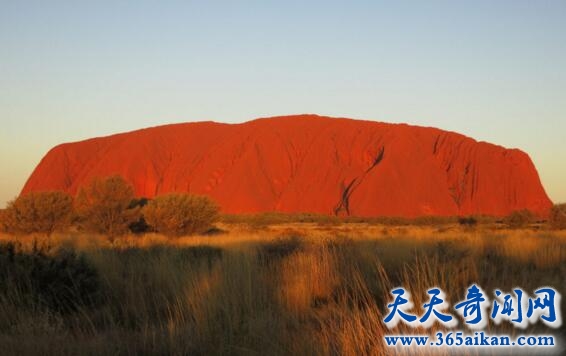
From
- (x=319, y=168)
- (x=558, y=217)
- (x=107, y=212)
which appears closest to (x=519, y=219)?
(x=558, y=217)

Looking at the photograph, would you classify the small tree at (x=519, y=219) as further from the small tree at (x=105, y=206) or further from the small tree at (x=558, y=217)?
the small tree at (x=105, y=206)

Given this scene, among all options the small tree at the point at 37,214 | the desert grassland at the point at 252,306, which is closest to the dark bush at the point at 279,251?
the desert grassland at the point at 252,306

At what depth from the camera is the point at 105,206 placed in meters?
31.7

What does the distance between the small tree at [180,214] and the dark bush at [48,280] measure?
23.6m

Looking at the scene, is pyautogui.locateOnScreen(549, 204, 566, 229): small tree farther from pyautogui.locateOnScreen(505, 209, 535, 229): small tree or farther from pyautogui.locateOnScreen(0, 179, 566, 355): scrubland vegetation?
pyautogui.locateOnScreen(0, 179, 566, 355): scrubland vegetation

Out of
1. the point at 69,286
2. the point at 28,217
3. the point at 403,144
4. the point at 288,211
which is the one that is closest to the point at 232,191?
the point at 288,211

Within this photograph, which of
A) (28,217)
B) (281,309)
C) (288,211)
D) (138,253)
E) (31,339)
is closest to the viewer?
(31,339)

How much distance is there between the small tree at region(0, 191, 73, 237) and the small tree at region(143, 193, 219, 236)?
424 cm

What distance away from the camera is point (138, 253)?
13297 millimetres

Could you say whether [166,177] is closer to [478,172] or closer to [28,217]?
[478,172]

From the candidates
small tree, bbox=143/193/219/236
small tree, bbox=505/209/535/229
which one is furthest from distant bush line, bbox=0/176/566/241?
small tree, bbox=505/209/535/229

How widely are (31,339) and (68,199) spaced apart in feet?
95.7

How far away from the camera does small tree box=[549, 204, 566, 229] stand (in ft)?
137

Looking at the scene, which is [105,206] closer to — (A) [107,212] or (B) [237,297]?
(A) [107,212]
